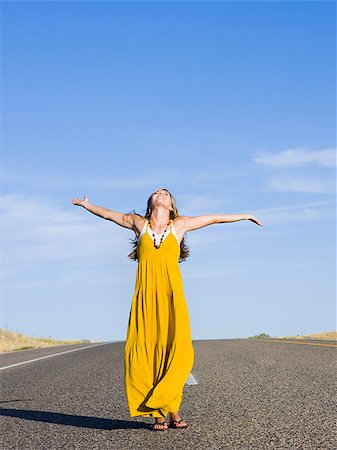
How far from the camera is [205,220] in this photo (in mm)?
6934

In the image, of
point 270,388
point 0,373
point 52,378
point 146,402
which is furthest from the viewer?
point 0,373

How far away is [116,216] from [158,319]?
3.47 ft

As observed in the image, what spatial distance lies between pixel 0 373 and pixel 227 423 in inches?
278

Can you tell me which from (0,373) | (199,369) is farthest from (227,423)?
(0,373)

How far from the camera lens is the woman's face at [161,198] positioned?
6.78m

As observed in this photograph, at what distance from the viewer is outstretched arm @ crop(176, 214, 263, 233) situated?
22.5 feet

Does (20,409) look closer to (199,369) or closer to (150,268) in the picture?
(150,268)

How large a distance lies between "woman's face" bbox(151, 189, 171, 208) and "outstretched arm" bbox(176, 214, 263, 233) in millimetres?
201

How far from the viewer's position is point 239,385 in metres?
9.12

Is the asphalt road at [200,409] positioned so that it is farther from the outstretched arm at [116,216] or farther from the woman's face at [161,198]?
the woman's face at [161,198]

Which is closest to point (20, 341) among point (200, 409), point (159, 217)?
point (200, 409)

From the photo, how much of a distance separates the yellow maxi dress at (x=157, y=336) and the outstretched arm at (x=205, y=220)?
234 millimetres

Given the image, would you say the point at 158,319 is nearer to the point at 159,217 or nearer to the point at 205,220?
the point at 159,217

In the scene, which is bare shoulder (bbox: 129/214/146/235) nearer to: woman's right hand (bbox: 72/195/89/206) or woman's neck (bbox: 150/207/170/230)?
woman's neck (bbox: 150/207/170/230)
